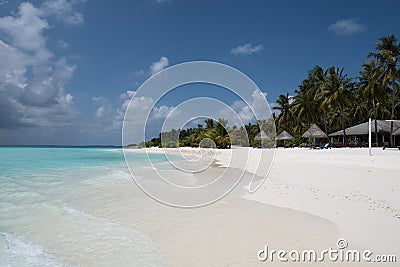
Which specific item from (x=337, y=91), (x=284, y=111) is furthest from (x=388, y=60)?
(x=284, y=111)

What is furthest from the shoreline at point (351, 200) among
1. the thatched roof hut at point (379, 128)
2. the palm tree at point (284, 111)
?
the palm tree at point (284, 111)

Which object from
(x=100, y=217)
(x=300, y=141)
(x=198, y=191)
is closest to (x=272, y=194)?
(x=198, y=191)

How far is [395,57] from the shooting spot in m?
24.5

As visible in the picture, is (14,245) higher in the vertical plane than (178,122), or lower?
lower

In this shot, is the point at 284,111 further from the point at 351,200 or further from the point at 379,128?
the point at 351,200

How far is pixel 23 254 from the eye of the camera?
4.24 meters

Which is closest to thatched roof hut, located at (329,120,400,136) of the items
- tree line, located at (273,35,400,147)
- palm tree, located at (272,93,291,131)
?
tree line, located at (273,35,400,147)

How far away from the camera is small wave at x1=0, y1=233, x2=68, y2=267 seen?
12.8ft

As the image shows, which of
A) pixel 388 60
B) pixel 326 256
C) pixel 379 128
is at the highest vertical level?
pixel 388 60

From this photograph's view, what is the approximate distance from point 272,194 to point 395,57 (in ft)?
78.7

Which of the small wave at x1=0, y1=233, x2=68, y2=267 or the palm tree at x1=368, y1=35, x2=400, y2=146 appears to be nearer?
the small wave at x1=0, y1=233, x2=68, y2=267

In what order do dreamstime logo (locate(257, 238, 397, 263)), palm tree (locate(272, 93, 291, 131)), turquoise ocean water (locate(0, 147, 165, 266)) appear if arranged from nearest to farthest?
dreamstime logo (locate(257, 238, 397, 263))
turquoise ocean water (locate(0, 147, 165, 266))
palm tree (locate(272, 93, 291, 131))

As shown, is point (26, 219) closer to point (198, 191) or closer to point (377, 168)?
point (198, 191)

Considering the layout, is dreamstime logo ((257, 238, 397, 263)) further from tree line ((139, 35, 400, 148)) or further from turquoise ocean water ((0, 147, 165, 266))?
tree line ((139, 35, 400, 148))
